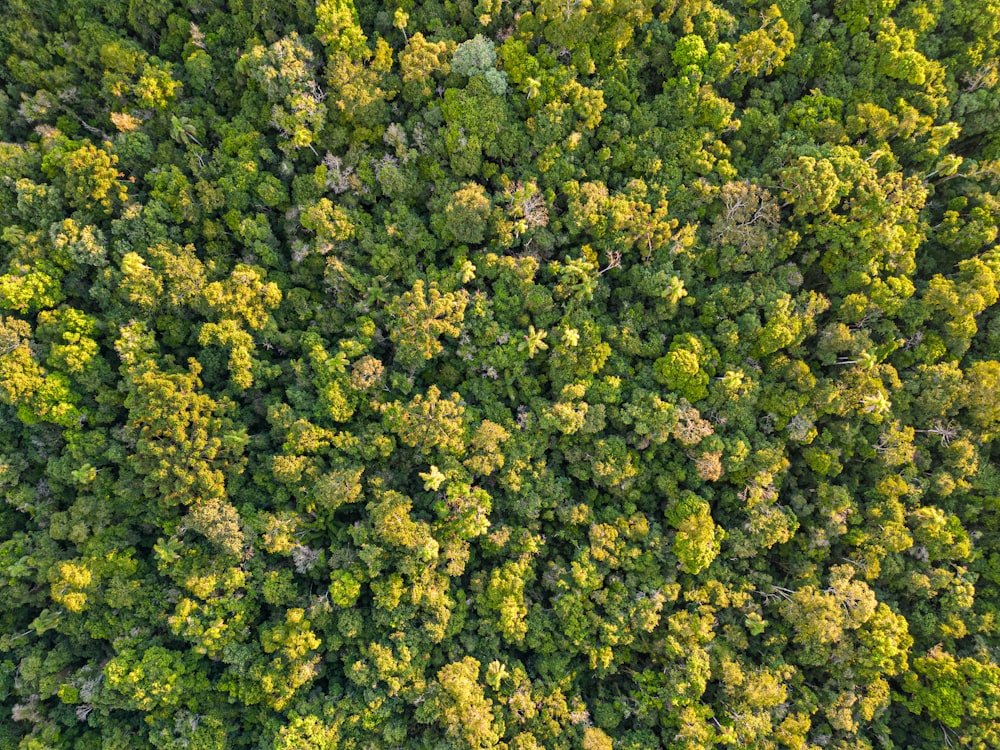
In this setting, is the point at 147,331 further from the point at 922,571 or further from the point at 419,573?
the point at 922,571

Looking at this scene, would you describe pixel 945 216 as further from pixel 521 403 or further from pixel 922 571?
pixel 521 403

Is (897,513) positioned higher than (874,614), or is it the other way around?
(897,513)

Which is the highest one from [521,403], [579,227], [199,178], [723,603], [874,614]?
[579,227]

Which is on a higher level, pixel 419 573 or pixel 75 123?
pixel 75 123

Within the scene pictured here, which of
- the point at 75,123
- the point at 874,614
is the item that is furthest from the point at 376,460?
the point at 874,614

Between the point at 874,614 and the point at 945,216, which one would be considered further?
the point at 945,216

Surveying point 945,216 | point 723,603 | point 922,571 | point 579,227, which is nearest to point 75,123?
point 579,227
